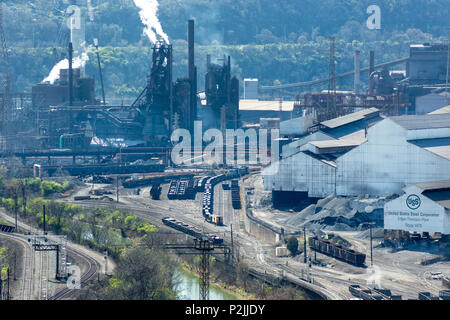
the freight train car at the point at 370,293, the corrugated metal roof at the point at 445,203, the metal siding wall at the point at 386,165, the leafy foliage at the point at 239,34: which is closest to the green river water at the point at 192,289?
the freight train car at the point at 370,293

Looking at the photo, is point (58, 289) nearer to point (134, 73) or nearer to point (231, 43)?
point (134, 73)

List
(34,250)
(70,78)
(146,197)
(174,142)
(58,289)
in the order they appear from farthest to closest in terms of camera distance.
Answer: (70,78) → (174,142) → (146,197) → (34,250) → (58,289)

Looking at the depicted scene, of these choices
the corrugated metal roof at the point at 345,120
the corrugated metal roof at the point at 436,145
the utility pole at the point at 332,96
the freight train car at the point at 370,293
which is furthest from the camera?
the utility pole at the point at 332,96

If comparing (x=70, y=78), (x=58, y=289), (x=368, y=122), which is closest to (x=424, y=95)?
(x=368, y=122)

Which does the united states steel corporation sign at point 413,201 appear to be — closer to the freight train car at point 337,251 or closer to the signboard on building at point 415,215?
the signboard on building at point 415,215

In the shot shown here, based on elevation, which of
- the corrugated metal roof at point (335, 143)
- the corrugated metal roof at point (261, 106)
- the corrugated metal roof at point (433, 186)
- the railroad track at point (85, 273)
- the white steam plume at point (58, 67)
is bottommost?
the railroad track at point (85, 273)

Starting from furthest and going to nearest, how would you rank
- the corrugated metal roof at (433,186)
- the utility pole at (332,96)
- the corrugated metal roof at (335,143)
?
the utility pole at (332,96), the corrugated metal roof at (335,143), the corrugated metal roof at (433,186)

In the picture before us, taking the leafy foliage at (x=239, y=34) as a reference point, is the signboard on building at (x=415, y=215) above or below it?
below
